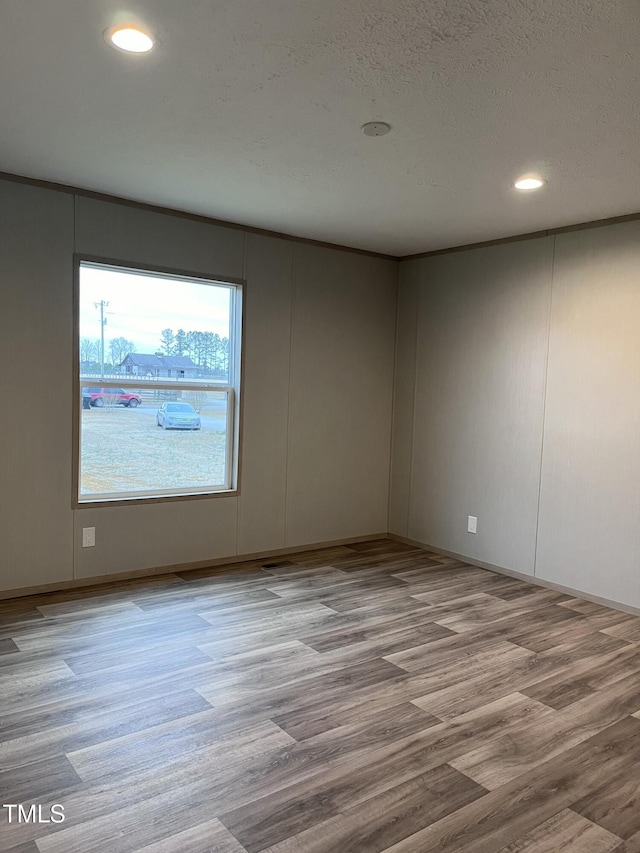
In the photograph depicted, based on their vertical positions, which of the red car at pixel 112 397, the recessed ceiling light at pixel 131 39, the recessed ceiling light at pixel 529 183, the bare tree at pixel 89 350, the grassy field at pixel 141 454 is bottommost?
the grassy field at pixel 141 454

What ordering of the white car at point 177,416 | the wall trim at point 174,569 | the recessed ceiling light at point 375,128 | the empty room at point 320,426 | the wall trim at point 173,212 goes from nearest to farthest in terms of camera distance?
the empty room at point 320,426
the recessed ceiling light at point 375,128
the wall trim at point 173,212
the wall trim at point 174,569
the white car at point 177,416

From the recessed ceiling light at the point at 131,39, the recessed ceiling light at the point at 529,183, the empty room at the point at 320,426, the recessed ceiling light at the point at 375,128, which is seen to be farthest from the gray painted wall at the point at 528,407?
the recessed ceiling light at the point at 131,39

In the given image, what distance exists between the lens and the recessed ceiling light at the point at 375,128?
282cm

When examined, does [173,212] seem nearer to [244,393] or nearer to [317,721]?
[244,393]

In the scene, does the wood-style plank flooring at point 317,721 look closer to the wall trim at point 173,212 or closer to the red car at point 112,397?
the red car at point 112,397

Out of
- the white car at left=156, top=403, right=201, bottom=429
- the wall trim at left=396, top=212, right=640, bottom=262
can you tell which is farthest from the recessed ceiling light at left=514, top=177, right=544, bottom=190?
the white car at left=156, top=403, right=201, bottom=429

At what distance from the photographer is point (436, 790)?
2248mm

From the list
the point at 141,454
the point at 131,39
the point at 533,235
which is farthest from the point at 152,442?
the point at 533,235

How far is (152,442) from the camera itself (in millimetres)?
4578

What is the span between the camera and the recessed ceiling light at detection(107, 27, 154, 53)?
2.15 metres

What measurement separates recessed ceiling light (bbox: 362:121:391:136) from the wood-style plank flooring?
2521 mm

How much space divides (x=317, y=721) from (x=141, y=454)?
2460 mm

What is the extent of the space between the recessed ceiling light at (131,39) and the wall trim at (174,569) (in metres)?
3.12

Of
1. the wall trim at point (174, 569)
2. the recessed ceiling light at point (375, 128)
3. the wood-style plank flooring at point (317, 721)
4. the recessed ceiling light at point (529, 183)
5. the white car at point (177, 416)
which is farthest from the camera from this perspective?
the white car at point (177, 416)
